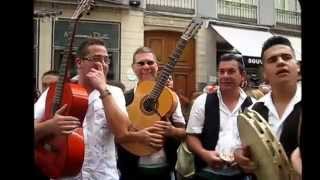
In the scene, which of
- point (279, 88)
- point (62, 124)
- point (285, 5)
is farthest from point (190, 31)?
point (285, 5)

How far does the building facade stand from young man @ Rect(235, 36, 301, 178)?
→ 1093 centimetres

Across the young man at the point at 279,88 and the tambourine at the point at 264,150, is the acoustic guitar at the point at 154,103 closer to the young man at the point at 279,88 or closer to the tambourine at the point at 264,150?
the young man at the point at 279,88

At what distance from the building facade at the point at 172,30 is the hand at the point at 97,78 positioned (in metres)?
10.5

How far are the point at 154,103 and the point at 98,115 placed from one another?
1.58ft

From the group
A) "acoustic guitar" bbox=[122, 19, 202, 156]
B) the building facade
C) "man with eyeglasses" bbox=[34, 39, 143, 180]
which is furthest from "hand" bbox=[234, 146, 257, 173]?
the building facade

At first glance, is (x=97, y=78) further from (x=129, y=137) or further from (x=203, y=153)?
(x=203, y=153)

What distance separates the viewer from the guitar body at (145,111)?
12.1ft

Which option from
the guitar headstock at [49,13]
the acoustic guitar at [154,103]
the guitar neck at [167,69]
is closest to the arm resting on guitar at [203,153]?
the acoustic guitar at [154,103]

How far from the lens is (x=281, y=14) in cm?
1939

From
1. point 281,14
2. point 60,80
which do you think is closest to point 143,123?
point 60,80

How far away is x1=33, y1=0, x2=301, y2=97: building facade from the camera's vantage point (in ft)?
47.7
